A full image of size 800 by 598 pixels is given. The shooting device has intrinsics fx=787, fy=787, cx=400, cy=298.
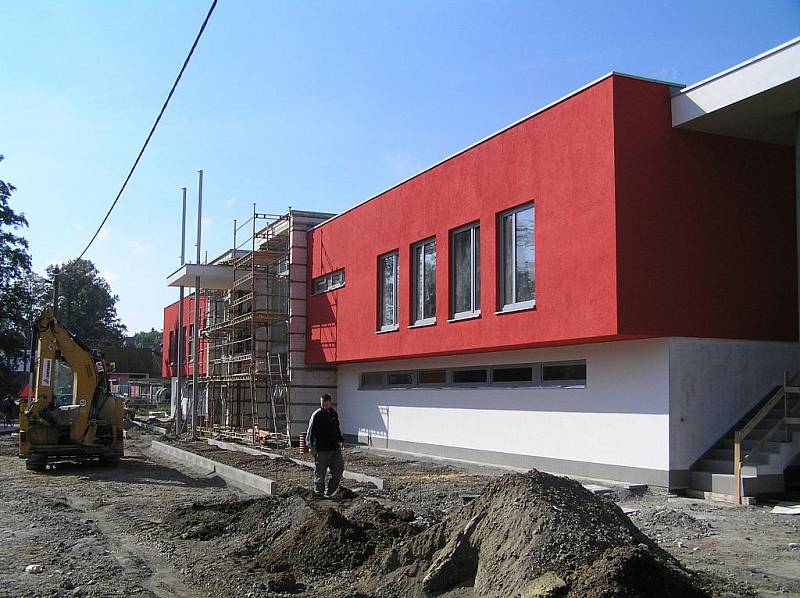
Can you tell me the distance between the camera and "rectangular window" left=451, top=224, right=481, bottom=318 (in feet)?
57.5

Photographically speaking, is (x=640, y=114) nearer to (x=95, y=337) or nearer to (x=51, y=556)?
(x=51, y=556)

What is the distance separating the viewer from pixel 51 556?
927 cm

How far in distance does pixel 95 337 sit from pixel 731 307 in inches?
3618

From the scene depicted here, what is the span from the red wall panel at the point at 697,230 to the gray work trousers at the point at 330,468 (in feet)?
17.2

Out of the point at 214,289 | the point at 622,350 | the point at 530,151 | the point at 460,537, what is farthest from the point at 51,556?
the point at 214,289

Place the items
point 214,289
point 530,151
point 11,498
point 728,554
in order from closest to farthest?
1. point 728,554
2. point 11,498
3. point 530,151
4. point 214,289

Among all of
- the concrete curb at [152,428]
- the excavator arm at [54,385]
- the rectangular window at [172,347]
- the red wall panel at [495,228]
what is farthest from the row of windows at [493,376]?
the rectangular window at [172,347]

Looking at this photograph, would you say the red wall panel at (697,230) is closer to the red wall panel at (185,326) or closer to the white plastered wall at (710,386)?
the white plastered wall at (710,386)

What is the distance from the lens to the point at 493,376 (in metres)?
18.4

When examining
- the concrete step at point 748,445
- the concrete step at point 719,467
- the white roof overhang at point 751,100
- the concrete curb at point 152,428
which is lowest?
the concrete curb at point 152,428

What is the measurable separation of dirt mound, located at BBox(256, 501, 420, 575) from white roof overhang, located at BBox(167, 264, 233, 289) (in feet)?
70.4

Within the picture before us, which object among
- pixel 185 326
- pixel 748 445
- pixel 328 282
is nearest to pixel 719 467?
pixel 748 445

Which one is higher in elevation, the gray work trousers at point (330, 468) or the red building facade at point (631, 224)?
the red building facade at point (631, 224)

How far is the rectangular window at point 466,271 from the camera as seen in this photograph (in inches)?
690
